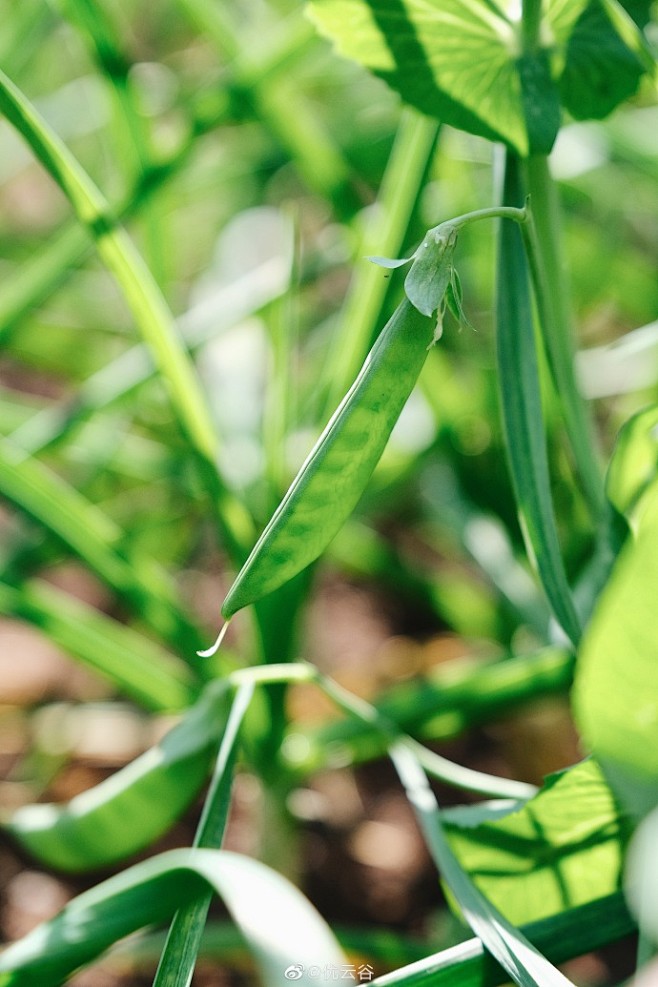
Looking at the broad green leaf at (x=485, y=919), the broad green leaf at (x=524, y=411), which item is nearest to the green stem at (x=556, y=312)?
the broad green leaf at (x=524, y=411)

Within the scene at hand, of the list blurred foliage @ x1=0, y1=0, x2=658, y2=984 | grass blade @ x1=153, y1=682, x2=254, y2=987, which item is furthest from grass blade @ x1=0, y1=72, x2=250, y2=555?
grass blade @ x1=153, y1=682, x2=254, y2=987

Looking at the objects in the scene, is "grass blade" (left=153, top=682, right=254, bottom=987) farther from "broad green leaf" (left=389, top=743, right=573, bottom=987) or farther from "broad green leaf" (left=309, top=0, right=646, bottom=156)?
"broad green leaf" (left=309, top=0, right=646, bottom=156)

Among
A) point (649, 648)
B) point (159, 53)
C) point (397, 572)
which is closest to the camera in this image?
point (649, 648)

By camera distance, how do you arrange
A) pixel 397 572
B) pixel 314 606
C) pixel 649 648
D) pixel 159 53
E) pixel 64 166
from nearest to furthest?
pixel 649 648
pixel 64 166
pixel 397 572
pixel 314 606
pixel 159 53

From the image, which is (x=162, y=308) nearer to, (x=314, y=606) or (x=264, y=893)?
(x=264, y=893)

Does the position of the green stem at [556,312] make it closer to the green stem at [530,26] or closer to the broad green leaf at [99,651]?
the green stem at [530,26]

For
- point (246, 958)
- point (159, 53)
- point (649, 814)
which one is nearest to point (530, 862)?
point (649, 814)

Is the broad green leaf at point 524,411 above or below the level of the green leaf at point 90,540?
below
